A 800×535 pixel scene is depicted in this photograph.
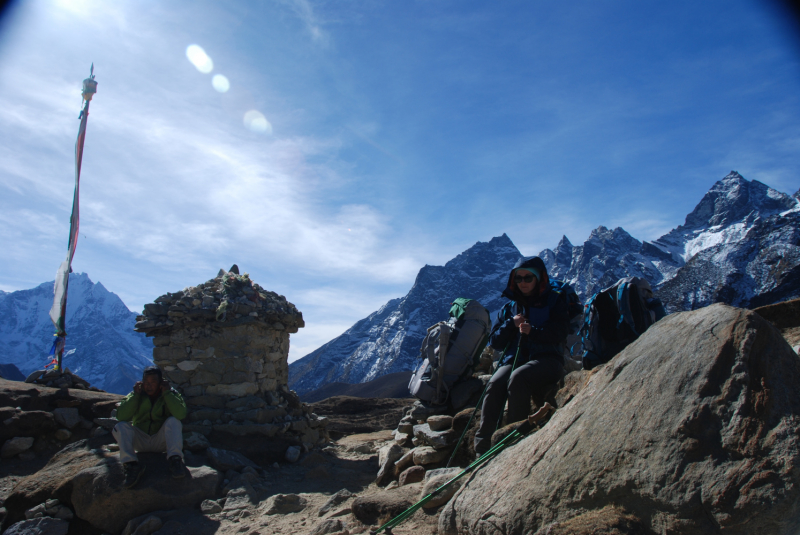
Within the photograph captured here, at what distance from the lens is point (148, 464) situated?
4.77 metres

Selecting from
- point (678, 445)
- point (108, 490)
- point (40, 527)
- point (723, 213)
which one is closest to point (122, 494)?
point (108, 490)

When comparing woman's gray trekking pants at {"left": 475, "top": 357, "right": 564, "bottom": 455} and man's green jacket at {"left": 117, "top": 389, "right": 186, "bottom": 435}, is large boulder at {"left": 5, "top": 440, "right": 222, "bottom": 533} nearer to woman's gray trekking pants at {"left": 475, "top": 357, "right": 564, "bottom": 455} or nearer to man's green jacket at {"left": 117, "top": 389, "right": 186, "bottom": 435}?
man's green jacket at {"left": 117, "top": 389, "right": 186, "bottom": 435}

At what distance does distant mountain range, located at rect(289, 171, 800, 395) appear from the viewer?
394ft

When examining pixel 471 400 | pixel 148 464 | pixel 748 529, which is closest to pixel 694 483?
pixel 748 529

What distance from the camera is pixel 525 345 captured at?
4.02 m

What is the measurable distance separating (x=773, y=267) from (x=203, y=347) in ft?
276

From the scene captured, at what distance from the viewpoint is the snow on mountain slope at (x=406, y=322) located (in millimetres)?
131250

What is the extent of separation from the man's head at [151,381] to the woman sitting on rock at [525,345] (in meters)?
3.70

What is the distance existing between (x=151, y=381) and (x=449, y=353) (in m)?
3.50

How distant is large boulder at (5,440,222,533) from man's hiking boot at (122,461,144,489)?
0.05 m

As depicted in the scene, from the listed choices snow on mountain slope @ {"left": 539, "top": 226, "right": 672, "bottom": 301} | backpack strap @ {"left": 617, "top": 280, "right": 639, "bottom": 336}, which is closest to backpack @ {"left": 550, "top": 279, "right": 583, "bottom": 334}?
backpack strap @ {"left": 617, "top": 280, "right": 639, "bottom": 336}

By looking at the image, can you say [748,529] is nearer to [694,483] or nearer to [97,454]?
[694,483]

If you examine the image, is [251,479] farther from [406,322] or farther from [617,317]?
[406,322]

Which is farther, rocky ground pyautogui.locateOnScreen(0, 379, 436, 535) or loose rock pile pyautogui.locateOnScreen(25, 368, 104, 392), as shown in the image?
loose rock pile pyautogui.locateOnScreen(25, 368, 104, 392)
